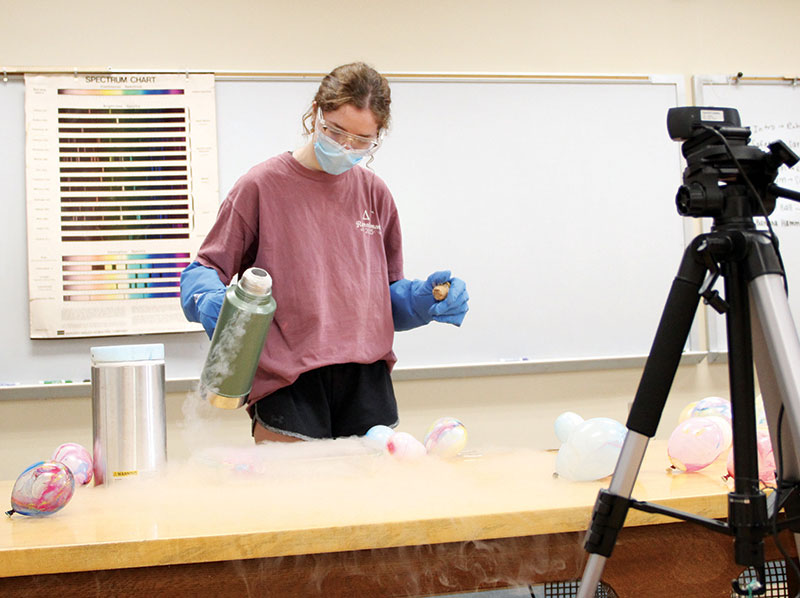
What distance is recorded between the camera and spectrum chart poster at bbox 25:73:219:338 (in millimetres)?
2418

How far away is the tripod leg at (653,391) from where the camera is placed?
0.83 metres

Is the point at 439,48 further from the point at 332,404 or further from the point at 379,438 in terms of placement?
the point at 379,438

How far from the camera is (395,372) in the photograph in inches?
102

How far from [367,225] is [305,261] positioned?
186 millimetres

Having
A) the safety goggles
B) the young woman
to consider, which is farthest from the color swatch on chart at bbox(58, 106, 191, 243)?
the safety goggles

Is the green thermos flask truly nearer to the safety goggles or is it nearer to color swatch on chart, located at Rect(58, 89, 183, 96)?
the safety goggles

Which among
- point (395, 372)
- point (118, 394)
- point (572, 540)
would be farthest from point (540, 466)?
point (395, 372)

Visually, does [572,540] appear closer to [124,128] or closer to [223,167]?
[223,167]

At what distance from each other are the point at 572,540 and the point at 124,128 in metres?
2.16

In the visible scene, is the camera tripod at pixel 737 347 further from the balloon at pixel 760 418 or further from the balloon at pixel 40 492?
the balloon at pixel 40 492

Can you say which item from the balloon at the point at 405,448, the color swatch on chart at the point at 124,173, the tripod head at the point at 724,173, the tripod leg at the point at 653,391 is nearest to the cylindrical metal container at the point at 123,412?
the balloon at the point at 405,448

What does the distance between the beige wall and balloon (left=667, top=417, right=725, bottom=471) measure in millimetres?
1458

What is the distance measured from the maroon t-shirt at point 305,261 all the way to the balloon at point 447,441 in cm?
26

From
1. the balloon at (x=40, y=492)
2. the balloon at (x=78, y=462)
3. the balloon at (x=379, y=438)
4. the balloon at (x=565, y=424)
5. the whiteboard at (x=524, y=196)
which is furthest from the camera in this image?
the whiteboard at (x=524, y=196)
